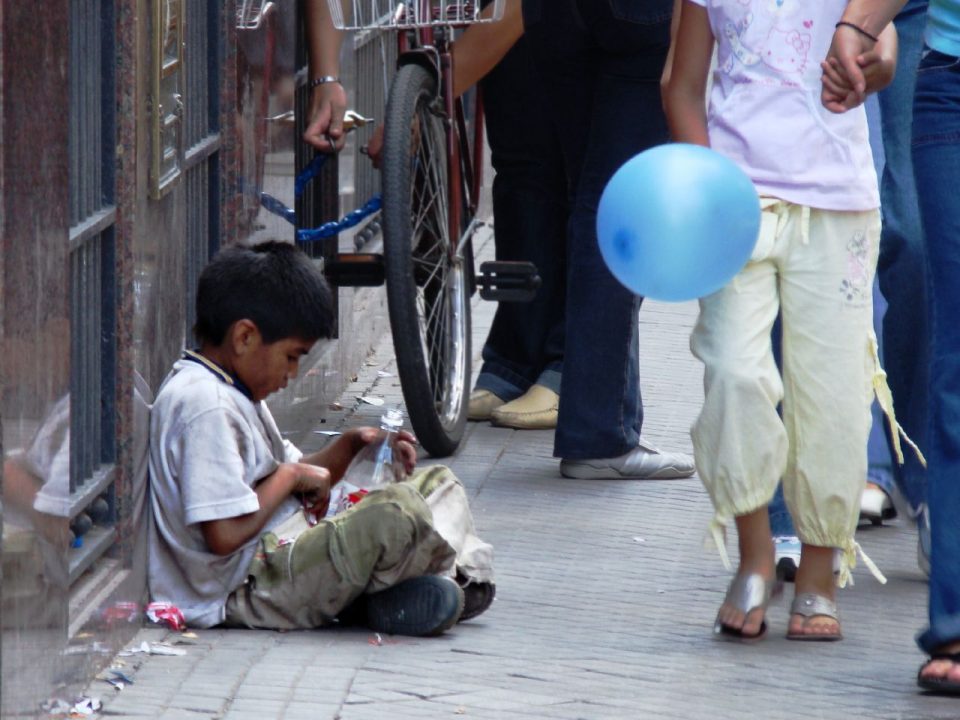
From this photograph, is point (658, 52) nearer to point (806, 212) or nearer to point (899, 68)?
point (899, 68)

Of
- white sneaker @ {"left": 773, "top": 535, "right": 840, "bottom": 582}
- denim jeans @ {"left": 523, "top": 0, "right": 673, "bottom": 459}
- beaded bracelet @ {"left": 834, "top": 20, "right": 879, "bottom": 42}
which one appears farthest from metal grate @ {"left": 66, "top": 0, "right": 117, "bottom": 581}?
denim jeans @ {"left": 523, "top": 0, "right": 673, "bottom": 459}

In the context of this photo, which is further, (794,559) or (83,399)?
(794,559)

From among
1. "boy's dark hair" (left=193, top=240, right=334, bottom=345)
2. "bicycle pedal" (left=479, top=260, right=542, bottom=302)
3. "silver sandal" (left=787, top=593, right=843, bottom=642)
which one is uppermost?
"boy's dark hair" (left=193, top=240, right=334, bottom=345)

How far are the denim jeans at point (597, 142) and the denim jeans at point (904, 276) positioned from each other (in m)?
0.71

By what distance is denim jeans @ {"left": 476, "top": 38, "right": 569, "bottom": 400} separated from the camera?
6.83 metres

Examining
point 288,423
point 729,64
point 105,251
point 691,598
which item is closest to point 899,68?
point 729,64

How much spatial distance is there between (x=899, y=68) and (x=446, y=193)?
4.74 feet

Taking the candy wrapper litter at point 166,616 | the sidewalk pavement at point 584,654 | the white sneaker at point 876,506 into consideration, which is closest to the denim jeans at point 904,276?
the white sneaker at point 876,506

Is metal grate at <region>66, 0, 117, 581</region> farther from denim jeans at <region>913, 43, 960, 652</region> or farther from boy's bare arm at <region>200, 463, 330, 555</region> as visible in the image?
denim jeans at <region>913, 43, 960, 652</region>

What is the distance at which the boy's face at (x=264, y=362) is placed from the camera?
4543 millimetres

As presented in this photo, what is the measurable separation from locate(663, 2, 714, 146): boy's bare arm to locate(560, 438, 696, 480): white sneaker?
186 cm

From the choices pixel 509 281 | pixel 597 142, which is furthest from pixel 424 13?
pixel 509 281

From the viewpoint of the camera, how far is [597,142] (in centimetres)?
601

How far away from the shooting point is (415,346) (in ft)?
18.7
